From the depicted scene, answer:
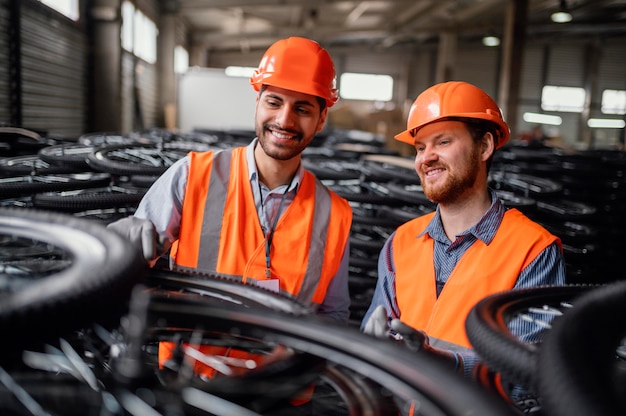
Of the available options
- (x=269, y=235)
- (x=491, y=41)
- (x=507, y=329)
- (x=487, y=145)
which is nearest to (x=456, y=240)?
(x=487, y=145)

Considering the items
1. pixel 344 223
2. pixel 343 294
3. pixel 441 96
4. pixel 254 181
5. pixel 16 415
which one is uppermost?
pixel 441 96

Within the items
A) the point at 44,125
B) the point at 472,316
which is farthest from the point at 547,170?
the point at 44,125

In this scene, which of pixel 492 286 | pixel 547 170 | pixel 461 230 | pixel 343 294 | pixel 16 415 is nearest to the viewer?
pixel 16 415

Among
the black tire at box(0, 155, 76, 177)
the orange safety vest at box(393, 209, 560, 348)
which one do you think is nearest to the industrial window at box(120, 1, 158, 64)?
the black tire at box(0, 155, 76, 177)

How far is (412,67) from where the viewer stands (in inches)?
794

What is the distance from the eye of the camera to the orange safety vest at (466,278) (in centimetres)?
174

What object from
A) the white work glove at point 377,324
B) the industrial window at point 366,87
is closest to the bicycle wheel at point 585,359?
the white work glove at point 377,324

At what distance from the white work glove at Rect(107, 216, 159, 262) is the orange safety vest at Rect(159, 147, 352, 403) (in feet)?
1.14

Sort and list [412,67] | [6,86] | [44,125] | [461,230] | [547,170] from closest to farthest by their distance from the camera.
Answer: [461,230] < [547,170] < [6,86] < [44,125] < [412,67]

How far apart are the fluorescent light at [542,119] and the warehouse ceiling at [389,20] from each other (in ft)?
9.31

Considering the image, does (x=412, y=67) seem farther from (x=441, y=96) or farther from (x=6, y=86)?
(x=441, y=96)

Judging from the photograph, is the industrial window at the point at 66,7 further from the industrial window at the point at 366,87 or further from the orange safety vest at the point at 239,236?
the industrial window at the point at 366,87

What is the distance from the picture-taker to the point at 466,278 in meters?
1.77

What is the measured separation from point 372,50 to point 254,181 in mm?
19511
